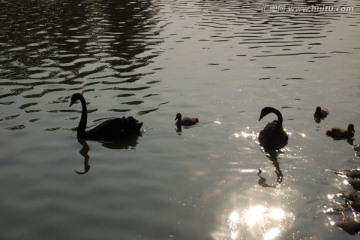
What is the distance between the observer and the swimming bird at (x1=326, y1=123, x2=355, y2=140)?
43.2 feet

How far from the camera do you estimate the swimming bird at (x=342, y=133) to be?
43.2 feet

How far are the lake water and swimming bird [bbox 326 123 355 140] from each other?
0.24 meters

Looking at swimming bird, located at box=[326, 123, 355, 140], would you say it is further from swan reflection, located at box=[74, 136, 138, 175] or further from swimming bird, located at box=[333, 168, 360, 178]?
swan reflection, located at box=[74, 136, 138, 175]

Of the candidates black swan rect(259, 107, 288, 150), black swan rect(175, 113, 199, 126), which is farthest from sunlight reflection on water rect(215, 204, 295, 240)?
black swan rect(175, 113, 199, 126)

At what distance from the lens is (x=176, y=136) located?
13648mm

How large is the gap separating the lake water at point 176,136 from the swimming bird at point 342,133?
24 centimetres

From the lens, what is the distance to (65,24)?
115 ft

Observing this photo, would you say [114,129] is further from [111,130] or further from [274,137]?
[274,137]

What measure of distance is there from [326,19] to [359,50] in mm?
11930

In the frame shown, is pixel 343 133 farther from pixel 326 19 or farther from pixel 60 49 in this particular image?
pixel 326 19

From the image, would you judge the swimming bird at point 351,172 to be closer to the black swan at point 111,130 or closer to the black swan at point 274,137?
the black swan at point 274,137

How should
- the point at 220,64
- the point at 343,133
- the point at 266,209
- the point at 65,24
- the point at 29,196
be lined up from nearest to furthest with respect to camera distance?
the point at 266,209 < the point at 29,196 < the point at 343,133 < the point at 220,64 < the point at 65,24

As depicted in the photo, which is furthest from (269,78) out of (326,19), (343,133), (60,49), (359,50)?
(326,19)

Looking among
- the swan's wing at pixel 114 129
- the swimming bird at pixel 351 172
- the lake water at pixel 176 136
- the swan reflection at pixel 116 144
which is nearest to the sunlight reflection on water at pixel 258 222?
the lake water at pixel 176 136
